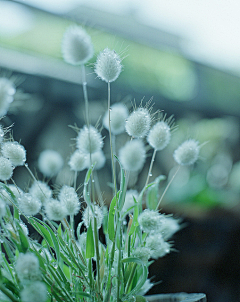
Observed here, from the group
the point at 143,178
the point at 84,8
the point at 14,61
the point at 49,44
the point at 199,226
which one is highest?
the point at 84,8

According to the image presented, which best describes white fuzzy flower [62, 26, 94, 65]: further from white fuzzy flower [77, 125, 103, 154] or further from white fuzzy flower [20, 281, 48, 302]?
white fuzzy flower [20, 281, 48, 302]

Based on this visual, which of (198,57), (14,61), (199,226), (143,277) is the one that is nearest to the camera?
(143,277)

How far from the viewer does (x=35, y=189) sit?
13.1 inches

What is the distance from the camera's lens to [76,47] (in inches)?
10.7

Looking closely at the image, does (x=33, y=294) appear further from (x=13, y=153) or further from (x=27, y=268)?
(x=13, y=153)

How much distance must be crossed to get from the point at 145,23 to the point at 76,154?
1.20 metres

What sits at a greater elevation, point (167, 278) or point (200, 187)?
point (200, 187)

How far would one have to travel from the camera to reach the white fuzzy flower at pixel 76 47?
0.27 meters

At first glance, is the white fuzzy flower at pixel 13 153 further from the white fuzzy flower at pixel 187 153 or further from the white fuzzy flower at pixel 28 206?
the white fuzzy flower at pixel 187 153

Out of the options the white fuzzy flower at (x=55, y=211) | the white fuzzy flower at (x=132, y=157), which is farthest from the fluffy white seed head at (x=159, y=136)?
the white fuzzy flower at (x=55, y=211)

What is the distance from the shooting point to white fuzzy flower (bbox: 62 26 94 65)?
272 millimetres

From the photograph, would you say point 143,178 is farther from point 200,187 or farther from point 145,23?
point 145,23

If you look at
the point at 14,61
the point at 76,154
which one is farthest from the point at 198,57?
the point at 76,154

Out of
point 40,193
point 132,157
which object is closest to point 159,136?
point 132,157
